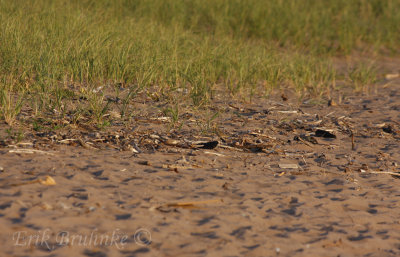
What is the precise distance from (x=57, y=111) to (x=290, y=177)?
1.88 m

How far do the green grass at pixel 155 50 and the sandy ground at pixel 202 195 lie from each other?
2.37 feet

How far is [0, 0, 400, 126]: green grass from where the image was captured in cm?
433

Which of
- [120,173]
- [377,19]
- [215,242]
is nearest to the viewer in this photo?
[215,242]

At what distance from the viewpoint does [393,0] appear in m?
10.2

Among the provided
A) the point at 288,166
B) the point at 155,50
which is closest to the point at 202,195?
the point at 288,166

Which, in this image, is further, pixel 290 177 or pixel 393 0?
pixel 393 0

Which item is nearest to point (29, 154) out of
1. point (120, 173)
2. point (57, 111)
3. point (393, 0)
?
point (120, 173)

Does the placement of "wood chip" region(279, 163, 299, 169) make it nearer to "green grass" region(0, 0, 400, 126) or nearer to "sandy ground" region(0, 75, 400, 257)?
"sandy ground" region(0, 75, 400, 257)

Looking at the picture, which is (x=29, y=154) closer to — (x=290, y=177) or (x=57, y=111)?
(x=57, y=111)

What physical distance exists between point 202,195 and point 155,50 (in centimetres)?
281

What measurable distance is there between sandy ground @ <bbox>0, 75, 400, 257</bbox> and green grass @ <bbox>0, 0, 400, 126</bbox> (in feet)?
2.37

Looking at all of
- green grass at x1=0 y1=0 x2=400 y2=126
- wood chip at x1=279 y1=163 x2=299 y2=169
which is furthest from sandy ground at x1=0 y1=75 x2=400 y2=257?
green grass at x1=0 y1=0 x2=400 y2=126

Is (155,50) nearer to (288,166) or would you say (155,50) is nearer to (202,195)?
(288,166)

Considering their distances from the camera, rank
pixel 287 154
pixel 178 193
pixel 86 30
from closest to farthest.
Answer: pixel 178 193
pixel 287 154
pixel 86 30
